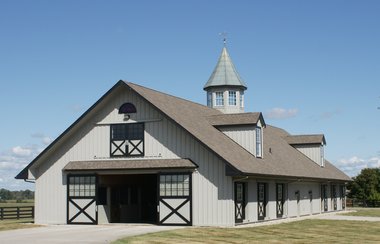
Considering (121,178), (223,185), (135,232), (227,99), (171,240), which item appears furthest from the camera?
(227,99)

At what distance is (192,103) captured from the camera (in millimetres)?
39812

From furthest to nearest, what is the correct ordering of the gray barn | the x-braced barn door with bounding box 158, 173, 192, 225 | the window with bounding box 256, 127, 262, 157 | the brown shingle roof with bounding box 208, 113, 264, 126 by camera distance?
the window with bounding box 256, 127, 262, 157
the brown shingle roof with bounding box 208, 113, 264, 126
the x-braced barn door with bounding box 158, 173, 192, 225
the gray barn

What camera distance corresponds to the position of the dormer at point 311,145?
49.2 metres

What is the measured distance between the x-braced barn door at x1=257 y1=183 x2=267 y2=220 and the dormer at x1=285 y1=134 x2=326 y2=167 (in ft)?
47.7

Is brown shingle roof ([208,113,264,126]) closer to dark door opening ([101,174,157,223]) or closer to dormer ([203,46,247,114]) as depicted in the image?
dark door opening ([101,174,157,223])

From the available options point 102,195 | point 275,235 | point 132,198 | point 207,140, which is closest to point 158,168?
point 207,140

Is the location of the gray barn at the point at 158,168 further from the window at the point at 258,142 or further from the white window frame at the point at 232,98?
the white window frame at the point at 232,98

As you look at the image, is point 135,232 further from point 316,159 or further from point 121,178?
point 316,159

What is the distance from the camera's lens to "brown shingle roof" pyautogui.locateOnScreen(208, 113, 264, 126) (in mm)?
35281

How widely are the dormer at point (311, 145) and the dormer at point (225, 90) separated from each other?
18.7 feet

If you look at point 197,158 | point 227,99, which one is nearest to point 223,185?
point 197,158

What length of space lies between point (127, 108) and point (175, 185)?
493 centimetres

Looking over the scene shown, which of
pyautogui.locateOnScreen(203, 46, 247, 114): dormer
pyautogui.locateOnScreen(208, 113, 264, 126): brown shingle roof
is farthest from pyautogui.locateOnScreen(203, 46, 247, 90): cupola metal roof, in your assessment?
pyautogui.locateOnScreen(208, 113, 264, 126): brown shingle roof

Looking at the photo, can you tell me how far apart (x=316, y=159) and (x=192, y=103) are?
1388cm
